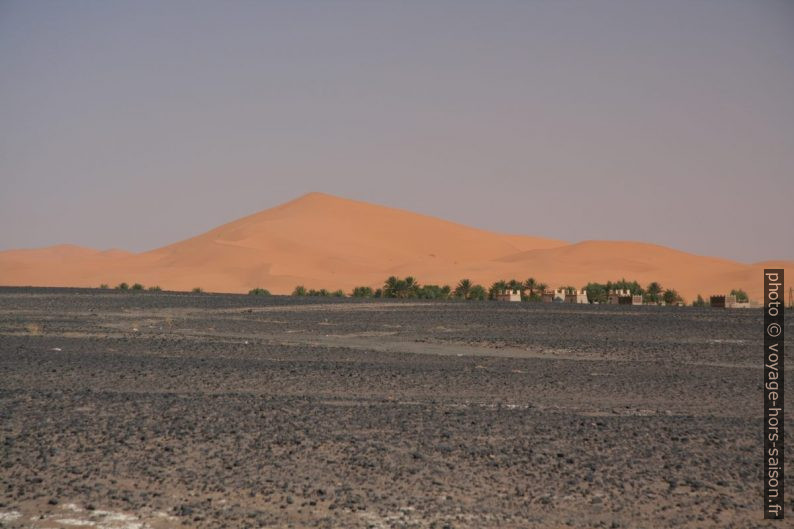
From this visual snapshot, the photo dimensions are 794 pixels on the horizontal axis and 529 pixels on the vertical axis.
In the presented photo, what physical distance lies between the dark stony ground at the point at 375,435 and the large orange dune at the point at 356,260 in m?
56.9

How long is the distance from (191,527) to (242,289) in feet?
233

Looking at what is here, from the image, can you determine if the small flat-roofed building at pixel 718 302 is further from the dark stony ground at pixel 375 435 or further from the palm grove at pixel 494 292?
the dark stony ground at pixel 375 435

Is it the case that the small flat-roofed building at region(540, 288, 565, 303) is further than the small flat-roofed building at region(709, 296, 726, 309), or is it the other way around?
the small flat-roofed building at region(540, 288, 565, 303)

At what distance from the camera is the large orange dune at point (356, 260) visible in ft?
269

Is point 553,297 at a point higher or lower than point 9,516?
higher

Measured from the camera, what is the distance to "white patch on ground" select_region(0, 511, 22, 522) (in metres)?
6.88

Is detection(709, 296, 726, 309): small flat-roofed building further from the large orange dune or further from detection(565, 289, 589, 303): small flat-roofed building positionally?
the large orange dune

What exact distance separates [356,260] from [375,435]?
89925 mm

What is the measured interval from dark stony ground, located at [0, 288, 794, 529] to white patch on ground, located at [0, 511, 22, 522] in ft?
0.09

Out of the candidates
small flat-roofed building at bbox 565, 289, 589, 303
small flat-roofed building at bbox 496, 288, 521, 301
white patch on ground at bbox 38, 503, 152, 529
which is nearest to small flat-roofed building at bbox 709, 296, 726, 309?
small flat-roofed building at bbox 565, 289, 589, 303

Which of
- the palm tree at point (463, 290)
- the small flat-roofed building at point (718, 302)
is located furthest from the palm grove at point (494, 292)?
the small flat-roofed building at point (718, 302)

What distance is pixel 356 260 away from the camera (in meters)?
99.8

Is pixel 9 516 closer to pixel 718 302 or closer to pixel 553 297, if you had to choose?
pixel 718 302

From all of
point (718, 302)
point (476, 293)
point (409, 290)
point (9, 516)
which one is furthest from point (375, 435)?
point (476, 293)
